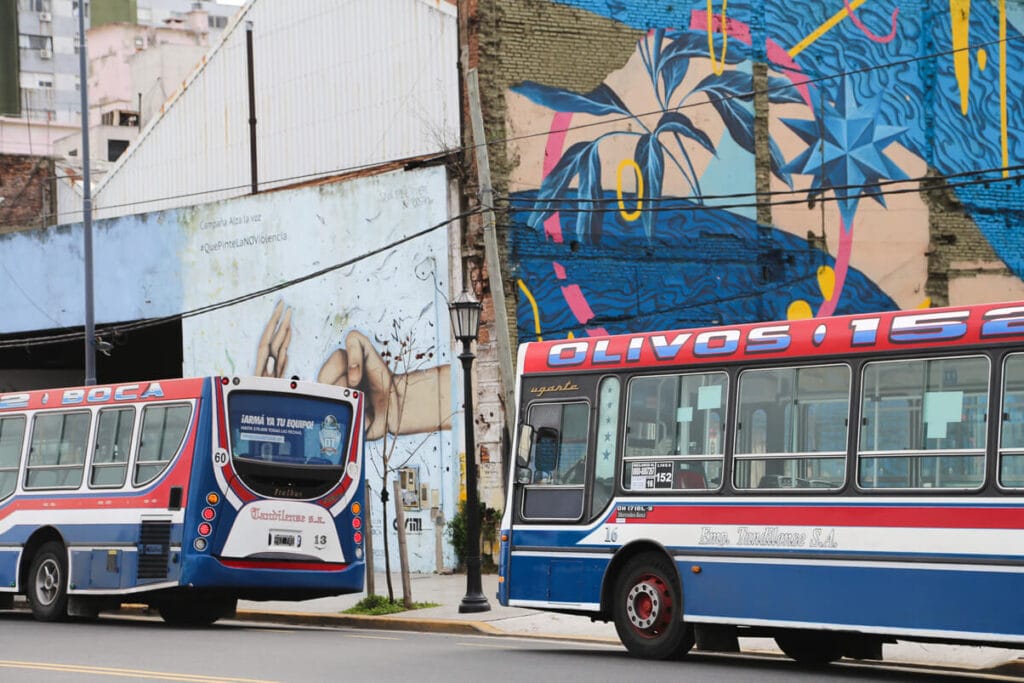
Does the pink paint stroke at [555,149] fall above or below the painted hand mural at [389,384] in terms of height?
above

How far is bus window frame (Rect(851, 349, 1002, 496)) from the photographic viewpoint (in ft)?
38.5

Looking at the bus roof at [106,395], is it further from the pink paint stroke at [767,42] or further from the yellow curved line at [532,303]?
the pink paint stroke at [767,42]

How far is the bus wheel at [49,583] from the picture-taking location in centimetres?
1895

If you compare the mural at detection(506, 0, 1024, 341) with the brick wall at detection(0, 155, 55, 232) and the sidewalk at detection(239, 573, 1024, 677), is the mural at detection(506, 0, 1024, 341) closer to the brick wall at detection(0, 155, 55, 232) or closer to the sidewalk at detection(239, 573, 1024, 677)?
the sidewalk at detection(239, 573, 1024, 677)

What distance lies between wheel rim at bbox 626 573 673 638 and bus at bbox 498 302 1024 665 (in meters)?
0.02

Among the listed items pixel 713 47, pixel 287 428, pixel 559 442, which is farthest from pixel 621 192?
pixel 559 442

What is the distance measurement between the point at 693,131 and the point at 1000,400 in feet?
54.0

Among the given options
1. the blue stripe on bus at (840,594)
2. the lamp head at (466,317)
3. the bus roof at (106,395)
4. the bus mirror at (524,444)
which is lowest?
the blue stripe on bus at (840,594)

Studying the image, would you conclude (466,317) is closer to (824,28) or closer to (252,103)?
(824,28)

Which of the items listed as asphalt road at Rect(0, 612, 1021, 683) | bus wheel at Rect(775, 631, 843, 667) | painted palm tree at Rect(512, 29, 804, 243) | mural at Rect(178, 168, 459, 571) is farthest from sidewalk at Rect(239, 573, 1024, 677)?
painted palm tree at Rect(512, 29, 804, 243)

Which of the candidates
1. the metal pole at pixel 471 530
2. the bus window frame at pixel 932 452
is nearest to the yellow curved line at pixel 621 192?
the metal pole at pixel 471 530

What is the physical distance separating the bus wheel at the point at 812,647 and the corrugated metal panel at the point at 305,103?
14.1 m

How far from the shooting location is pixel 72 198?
1534 inches

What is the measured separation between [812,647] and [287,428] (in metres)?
6.85
